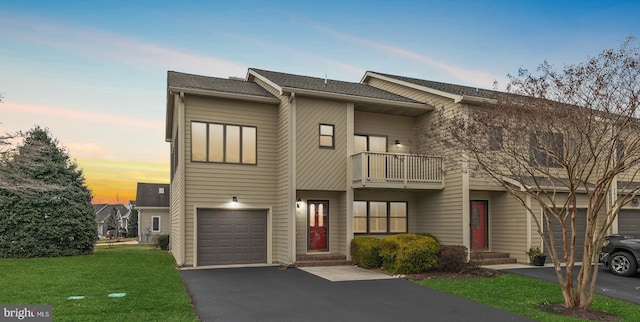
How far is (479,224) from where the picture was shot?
54.6 feet

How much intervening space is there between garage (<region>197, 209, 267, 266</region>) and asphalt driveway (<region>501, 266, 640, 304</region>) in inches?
317

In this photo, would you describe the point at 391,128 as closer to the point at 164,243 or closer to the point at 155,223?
the point at 164,243

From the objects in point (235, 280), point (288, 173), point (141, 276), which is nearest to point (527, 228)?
point (288, 173)

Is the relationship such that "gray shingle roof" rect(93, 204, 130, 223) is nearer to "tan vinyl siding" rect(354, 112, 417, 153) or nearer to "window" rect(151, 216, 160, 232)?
"window" rect(151, 216, 160, 232)

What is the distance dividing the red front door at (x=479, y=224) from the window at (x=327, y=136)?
5.72 m

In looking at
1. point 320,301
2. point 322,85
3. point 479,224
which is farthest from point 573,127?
point 322,85

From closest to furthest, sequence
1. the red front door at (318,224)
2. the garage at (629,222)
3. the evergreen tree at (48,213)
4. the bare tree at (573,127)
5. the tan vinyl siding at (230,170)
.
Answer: the bare tree at (573,127) → the tan vinyl siding at (230,170) → the red front door at (318,224) → the garage at (629,222) → the evergreen tree at (48,213)

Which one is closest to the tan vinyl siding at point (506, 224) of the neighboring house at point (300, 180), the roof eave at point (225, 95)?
the neighboring house at point (300, 180)

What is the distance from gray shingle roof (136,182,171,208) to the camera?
120 ft

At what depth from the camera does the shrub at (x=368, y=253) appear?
14094mm

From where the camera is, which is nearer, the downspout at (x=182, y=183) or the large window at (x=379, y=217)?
the downspout at (x=182, y=183)

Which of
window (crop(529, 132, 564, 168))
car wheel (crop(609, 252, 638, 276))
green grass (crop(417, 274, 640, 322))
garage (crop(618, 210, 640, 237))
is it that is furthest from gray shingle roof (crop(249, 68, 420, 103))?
garage (crop(618, 210, 640, 237))

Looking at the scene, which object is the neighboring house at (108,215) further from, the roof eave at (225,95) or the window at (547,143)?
the window at (547,143)

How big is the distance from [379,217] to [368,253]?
123 inches
